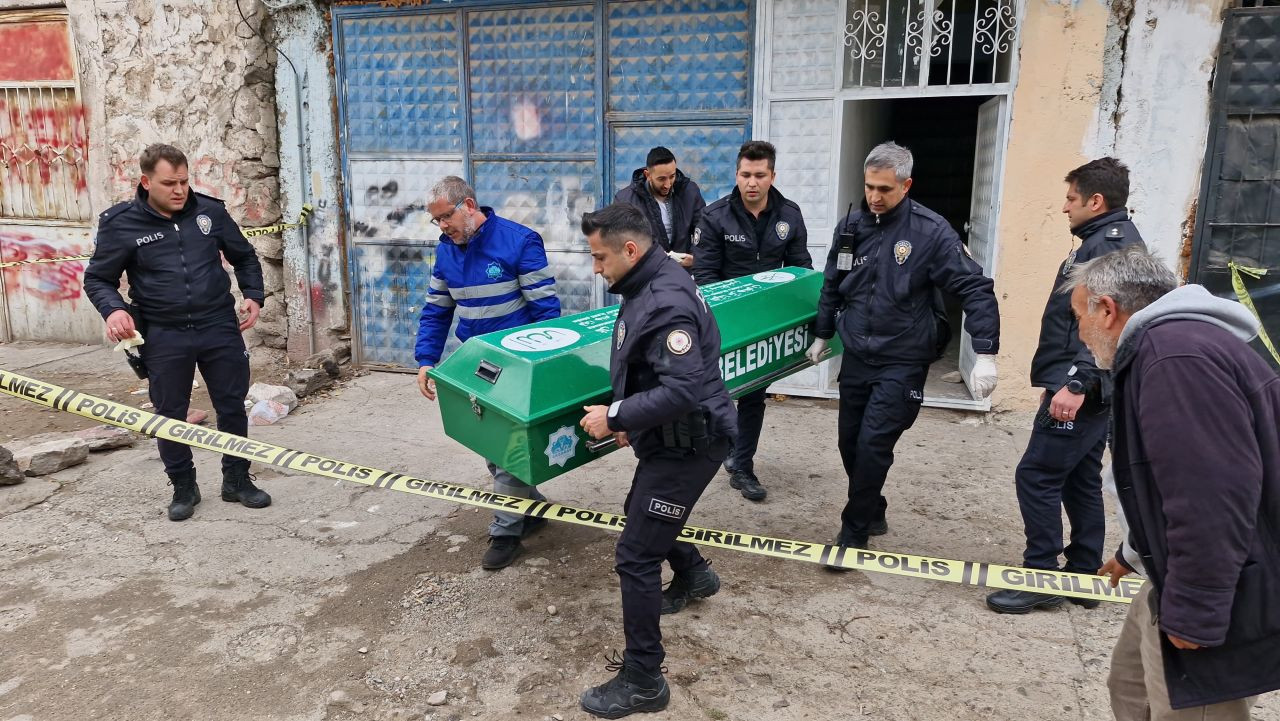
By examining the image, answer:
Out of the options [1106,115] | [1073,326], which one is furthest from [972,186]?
[1073,326]

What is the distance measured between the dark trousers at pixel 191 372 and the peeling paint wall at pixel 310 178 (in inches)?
103

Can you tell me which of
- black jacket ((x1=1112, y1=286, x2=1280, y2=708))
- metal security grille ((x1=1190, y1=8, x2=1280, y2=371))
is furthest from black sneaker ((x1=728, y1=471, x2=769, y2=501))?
metal security grille ((x1=1190, y1=8, x2=1280, y2=371))

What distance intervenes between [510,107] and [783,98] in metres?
1.98

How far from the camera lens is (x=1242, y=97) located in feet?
15.7

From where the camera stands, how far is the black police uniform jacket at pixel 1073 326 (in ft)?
9.59

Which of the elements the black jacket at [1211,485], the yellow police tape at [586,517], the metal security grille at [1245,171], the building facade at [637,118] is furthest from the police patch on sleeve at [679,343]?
the metal security grille at [1245,171]

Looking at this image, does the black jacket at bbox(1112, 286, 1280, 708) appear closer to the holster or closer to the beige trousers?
the beige trousers

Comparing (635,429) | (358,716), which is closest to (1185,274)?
(635,429)

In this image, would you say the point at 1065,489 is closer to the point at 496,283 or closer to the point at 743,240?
the point at 743,240

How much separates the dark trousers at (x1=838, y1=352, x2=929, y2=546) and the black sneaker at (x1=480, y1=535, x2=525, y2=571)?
4.62ft

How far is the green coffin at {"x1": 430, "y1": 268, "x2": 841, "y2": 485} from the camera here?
113 inches

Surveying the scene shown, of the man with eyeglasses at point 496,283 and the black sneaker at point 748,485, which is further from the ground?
the man with eyeglasses at point 496,283

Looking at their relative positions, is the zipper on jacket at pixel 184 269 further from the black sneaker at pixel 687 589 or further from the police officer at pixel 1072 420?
the police officer at pixel 1072 420

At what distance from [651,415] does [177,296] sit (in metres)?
2.69
